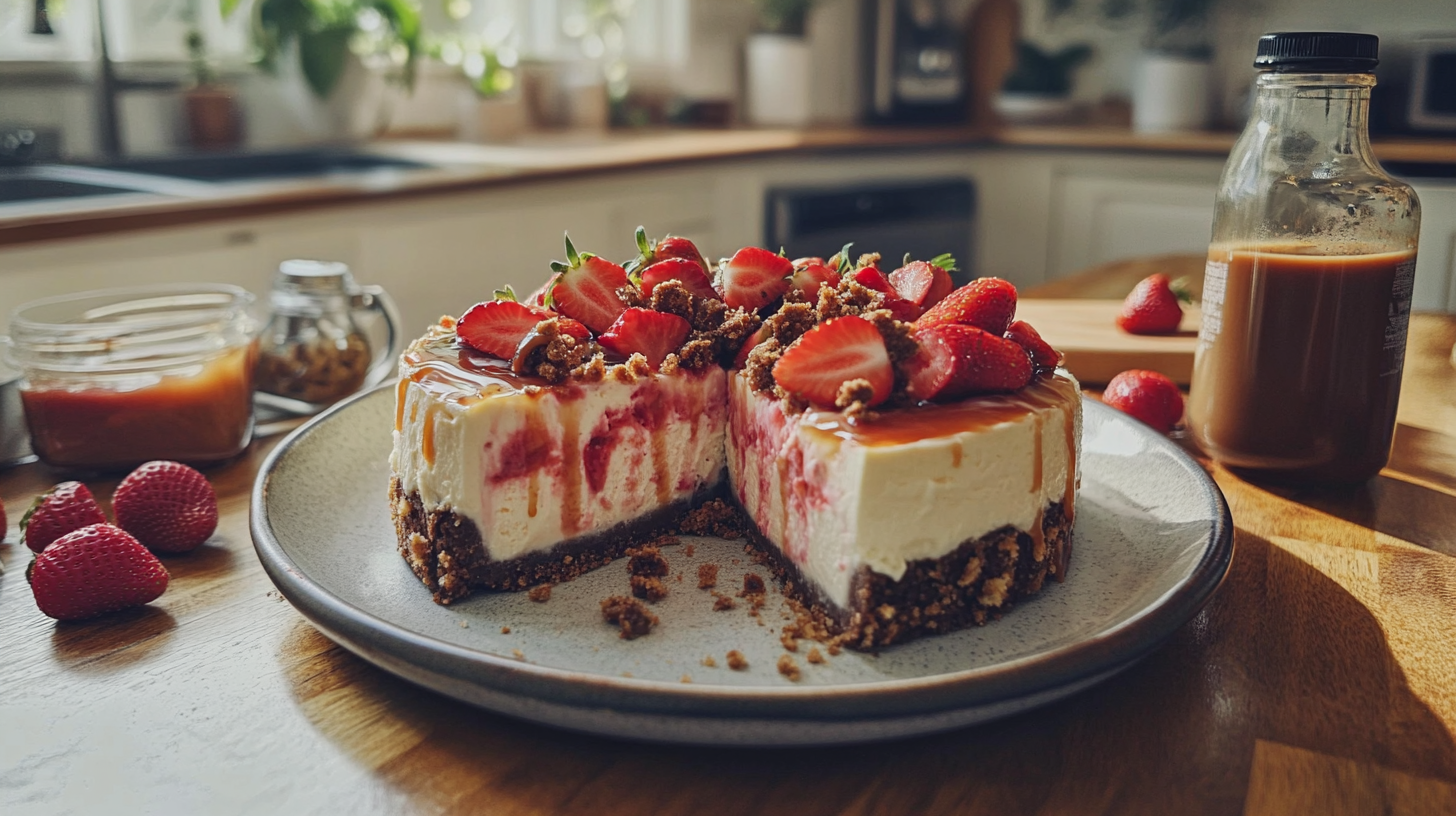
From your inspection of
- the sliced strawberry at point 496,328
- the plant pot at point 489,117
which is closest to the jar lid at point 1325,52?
the sliced strawberry at point 496,328

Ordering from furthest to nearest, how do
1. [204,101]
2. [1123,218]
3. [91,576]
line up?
1. [1123,218]
2. [204,101]
3. [91,576]

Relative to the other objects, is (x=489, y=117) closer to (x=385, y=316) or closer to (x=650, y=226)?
(x=650, y=226)

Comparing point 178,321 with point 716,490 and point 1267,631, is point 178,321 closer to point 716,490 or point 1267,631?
point 716,490

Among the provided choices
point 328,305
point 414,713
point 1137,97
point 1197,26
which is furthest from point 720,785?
point 1197,26

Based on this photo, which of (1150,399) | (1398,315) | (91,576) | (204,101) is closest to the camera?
(91,576)

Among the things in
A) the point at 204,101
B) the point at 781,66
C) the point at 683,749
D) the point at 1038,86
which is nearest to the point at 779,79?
the point at 781,66

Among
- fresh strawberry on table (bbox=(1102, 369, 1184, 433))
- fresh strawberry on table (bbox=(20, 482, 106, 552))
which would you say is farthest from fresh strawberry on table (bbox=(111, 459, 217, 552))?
fresh strawberry on table (bbox=(1102, 369, 1184, 433))

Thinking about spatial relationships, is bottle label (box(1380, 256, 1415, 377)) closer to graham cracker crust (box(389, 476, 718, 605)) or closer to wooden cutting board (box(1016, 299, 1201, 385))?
wooden cutting board (box(1016, 299, 1201, 385))
